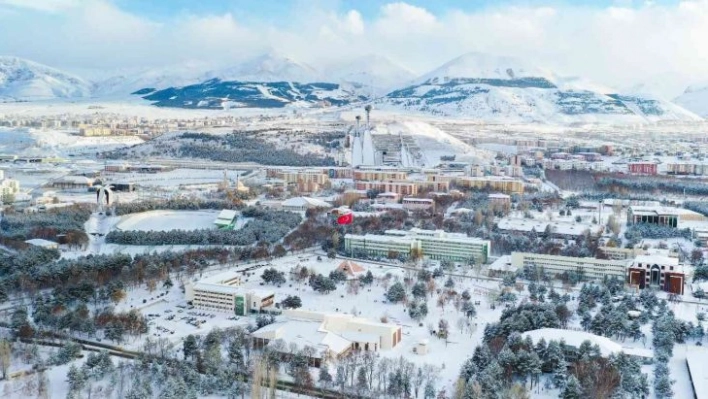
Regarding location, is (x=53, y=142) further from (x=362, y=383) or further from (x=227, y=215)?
(x=362, y=383)

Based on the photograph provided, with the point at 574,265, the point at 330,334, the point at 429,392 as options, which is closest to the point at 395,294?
the point at 330,334

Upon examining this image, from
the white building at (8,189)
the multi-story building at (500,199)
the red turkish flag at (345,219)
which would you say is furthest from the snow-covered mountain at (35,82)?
the red turkish flag at (345,219)

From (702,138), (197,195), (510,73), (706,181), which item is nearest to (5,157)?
(197,195)

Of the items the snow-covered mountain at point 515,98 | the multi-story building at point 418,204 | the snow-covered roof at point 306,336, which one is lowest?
the snow-covered roof at point 306,336

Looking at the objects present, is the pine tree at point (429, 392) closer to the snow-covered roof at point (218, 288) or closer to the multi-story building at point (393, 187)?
the snow-covered roof at point (218, 288)

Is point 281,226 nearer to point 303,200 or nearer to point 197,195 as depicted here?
point 303,200

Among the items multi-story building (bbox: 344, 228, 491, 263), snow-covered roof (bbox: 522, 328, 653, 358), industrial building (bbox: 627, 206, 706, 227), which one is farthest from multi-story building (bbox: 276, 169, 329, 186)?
snow-covered roof (bbox: 522, 328, 653, 358)
